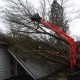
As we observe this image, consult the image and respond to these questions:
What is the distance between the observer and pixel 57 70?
12.5 meters

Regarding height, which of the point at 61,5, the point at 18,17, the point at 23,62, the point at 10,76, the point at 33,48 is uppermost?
the point at 61,5

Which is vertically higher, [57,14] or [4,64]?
[57,14]

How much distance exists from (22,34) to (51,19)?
19.3ft

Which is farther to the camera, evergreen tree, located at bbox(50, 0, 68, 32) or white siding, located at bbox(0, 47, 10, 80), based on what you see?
evergreen tree, located at bbox(50, 0, 68, 32)

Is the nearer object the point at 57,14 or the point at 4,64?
the point at 4,64

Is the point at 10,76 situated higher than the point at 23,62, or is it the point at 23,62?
the point at 23,62

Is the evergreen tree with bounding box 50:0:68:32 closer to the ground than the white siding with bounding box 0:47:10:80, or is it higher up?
higher up

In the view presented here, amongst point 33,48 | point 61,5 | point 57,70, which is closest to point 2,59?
point 33,48

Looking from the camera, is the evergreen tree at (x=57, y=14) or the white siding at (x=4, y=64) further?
the evergreen tree at (x=57, y=14)

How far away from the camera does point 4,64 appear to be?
12492 mm

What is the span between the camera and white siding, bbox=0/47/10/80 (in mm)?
12180

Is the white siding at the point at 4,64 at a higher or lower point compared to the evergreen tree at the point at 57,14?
lower

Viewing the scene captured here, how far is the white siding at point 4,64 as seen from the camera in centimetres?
1218

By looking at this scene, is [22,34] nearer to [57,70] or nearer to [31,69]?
[31,69]
